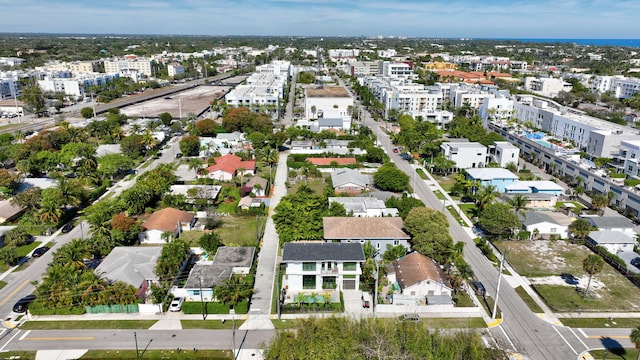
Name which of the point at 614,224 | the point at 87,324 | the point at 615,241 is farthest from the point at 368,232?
the point at 614,224

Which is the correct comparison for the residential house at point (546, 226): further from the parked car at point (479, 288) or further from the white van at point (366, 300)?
the white van at point (366, 300)

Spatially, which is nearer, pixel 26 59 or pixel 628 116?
pixel 628 116

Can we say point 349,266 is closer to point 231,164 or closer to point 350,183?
point 350,183

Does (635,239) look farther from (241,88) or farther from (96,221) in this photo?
(241,88)

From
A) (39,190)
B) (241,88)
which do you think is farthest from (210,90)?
(39,190)

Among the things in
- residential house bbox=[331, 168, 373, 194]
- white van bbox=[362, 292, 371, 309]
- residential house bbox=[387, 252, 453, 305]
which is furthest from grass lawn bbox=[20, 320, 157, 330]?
residential house bbox=[331, 168, 373, 194]

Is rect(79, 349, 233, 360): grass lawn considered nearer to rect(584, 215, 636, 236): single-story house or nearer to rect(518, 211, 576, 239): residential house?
rect(518, 211, 576, 239): residential house
